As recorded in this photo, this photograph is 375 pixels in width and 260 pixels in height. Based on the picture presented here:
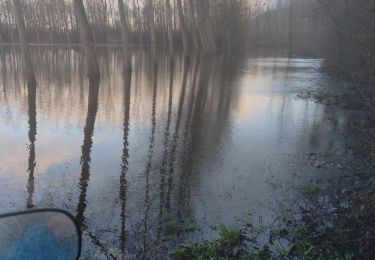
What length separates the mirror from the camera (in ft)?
8.04

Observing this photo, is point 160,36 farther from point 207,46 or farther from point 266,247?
point 266,247

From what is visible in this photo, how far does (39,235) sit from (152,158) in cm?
562

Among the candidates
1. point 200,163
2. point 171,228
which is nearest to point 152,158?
point 200,163

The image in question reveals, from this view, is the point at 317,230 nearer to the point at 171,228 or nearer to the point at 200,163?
the point at 171,228

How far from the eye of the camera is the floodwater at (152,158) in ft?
18.0

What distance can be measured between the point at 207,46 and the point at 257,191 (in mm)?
42337

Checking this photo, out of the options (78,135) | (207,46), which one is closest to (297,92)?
(78,135)

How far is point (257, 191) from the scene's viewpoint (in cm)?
655

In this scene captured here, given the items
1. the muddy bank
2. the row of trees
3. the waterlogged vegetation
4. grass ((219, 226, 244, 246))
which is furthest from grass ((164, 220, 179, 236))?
the row of trees

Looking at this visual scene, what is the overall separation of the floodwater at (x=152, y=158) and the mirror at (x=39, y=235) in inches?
79.1

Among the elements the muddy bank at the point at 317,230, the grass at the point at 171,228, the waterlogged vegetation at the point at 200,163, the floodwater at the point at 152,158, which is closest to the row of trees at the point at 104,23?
the waterlogged vegetation at the point at 200,163

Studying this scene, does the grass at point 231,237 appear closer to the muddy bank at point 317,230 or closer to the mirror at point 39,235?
the muddy bank at point 317,230

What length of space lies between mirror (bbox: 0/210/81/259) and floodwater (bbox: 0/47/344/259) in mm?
2009

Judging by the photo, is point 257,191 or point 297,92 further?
point 297,92
